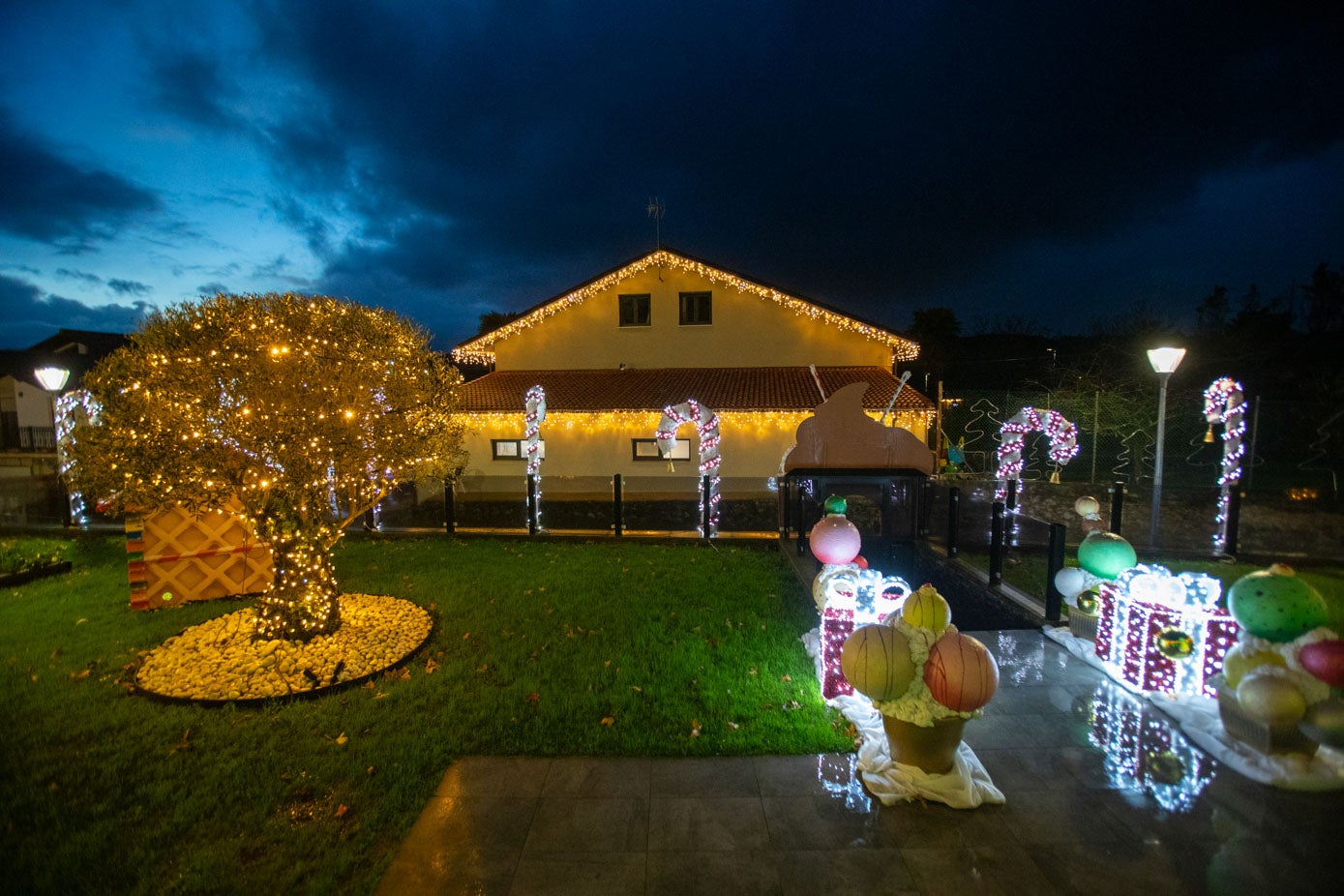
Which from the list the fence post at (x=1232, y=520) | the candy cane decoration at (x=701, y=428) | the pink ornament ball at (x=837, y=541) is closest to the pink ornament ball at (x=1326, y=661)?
the pink ornament ball at (x=837, y=541)

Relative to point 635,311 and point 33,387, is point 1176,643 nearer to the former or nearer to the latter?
point 635,311

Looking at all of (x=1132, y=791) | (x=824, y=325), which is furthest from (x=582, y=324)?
(x=1132, y=791)

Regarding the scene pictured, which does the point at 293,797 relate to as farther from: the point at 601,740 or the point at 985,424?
the point at 985,424

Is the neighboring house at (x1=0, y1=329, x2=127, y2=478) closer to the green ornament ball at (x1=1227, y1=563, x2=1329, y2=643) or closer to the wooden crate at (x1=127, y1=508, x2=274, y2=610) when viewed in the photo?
the wooden crate at (x1=127, y1=508, x2=274, y2=610)

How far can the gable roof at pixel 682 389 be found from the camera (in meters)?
17.5

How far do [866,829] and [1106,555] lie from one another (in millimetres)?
4157

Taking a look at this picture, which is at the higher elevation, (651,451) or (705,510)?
(651,451)

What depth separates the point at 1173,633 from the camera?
4691 mm

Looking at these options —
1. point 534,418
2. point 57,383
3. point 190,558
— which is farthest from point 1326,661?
point 57,383

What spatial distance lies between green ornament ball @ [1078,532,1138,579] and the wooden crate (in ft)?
30.1

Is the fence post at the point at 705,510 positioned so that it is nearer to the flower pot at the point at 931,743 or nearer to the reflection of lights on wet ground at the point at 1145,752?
the reflection of lights on wet ground at the point at 1145,752

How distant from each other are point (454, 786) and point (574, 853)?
3.54ft

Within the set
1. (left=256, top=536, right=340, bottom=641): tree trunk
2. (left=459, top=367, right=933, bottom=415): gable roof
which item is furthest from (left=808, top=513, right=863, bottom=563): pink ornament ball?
(left=459, top=367, right=933, bottom=415): gable roof

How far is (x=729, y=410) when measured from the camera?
17562 mm
